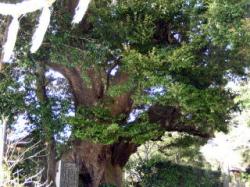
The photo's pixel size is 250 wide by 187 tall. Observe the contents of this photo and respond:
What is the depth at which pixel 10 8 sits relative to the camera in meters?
6.28

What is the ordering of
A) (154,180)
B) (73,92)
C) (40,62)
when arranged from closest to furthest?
(40,62)
(73,92)
(154,180)

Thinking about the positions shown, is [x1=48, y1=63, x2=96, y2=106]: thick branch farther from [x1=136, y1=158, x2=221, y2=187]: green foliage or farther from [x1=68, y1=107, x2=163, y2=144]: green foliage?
[x1=136, y1=158, x2=221, y2=187]: green foliage

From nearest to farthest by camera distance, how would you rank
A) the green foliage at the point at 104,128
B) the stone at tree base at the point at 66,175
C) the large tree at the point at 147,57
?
the large tree at the point at 147,57, the stone at tree base at the point at 66,175, the green foliage at the point at 104,128

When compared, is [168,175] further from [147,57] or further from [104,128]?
[147,57]

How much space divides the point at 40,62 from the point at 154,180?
5834 millimetres

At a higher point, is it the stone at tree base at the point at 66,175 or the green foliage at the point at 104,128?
the green foliage at the point at 104,128

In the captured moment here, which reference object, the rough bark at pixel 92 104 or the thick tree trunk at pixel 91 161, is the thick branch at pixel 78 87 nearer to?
the rough bark at pixel 92 104

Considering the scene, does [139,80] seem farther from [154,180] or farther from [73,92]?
[154,180]

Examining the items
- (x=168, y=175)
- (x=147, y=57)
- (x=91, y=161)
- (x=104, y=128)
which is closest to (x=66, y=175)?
(x=104, y=128)

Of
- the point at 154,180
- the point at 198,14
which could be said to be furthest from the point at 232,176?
the point at 198,14

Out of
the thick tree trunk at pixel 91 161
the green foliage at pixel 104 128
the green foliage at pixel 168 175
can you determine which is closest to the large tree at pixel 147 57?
the green foliage at pixel 104 128

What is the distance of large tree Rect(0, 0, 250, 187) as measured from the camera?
1028 cm

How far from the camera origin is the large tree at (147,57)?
10.3 metres

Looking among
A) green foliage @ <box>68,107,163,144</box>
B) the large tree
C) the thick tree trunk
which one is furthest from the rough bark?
green foliage @ <box>68,107,163,144</box>
